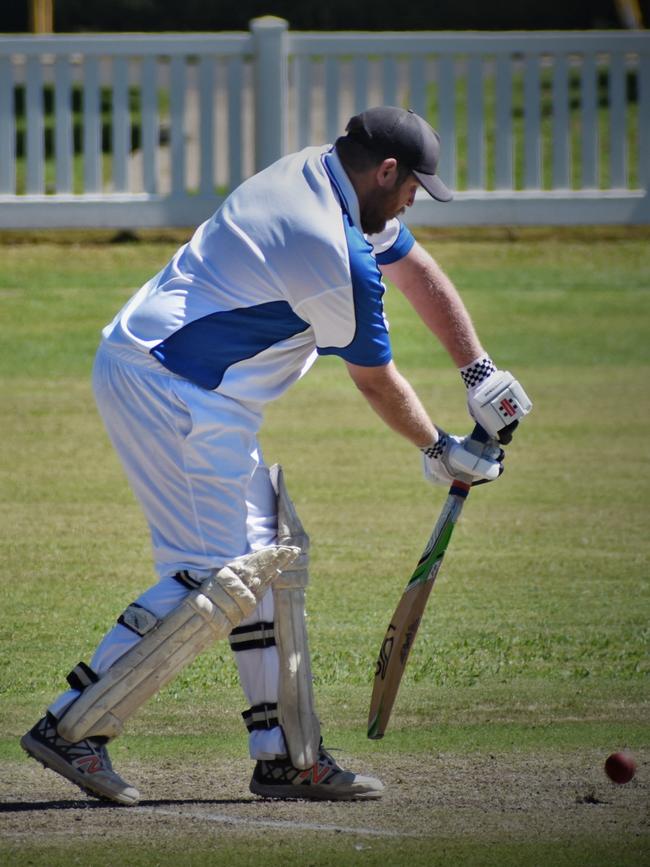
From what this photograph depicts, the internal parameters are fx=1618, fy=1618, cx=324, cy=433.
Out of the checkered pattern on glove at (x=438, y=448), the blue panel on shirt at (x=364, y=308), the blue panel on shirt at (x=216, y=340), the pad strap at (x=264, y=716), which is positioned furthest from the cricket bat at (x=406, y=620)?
the blue panel on shirt at (x=216, y=340)

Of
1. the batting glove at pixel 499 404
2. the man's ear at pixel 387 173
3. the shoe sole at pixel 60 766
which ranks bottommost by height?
the shoe sole at pixel 60 766

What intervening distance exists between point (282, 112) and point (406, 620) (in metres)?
9.98

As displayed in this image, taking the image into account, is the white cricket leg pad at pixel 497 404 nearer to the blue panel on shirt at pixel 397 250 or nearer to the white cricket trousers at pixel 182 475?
the blue panel on shirt at pixel 397 250

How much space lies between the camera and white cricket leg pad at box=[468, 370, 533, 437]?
4.99m

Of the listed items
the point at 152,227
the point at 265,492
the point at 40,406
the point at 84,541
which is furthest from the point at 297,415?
the point at 265,492

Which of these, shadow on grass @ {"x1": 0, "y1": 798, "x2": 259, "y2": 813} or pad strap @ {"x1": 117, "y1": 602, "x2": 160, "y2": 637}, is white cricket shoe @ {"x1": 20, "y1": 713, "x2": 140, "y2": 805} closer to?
shadow on grass @ {"x1": 0, "y1": 798, "x2": 259, "y2": 813}

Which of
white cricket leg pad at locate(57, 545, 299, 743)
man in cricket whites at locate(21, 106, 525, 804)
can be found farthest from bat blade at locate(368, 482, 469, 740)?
white cricket leg pad at locate(57, 545, 299, 743)

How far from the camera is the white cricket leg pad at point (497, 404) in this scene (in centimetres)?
499

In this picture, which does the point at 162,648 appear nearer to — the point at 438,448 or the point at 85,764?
the point at 85,764

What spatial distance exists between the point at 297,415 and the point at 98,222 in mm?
4803

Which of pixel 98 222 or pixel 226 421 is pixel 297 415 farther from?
pixel 226 421

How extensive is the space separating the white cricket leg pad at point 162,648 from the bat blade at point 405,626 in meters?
0.67

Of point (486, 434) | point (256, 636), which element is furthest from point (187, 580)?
point (486, 434)

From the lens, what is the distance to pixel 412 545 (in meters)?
7.86
